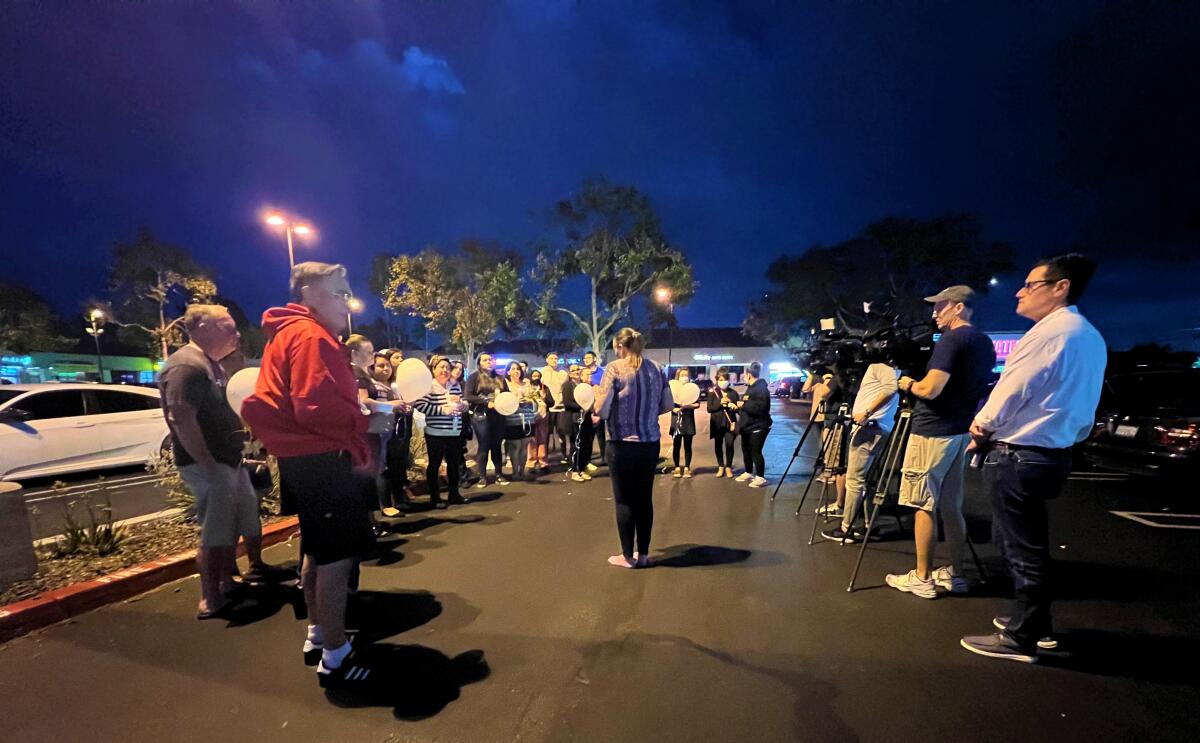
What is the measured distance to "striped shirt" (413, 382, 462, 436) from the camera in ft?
18.4

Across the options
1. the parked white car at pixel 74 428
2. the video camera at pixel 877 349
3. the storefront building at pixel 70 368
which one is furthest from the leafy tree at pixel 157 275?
the video camera at pixel 877 349

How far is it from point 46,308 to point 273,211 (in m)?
32.6

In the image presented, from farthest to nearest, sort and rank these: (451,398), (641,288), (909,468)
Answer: (641,288) → (451,398) → (909,468)

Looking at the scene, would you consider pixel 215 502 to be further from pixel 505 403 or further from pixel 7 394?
pixel 7 394

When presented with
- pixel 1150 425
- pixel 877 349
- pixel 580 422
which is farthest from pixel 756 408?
pixel 1150 425

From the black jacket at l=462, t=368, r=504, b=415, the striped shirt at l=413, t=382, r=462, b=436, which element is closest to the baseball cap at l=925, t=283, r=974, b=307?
the striped shirt at l=413, t=382, r=462, b=436

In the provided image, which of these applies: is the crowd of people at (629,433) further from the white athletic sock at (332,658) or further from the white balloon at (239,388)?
the white balloon at (239,388)

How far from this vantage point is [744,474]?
7.30 meters

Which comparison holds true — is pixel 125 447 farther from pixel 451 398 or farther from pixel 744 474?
pixel 744 474

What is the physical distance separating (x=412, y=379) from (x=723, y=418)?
4899mm

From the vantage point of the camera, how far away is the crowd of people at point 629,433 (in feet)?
7.70

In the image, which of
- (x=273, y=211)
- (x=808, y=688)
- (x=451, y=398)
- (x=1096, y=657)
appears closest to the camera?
(x=808, y=688)

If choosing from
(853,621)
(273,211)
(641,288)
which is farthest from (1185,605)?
(641,288)

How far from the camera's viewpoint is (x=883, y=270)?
88.0 ft
